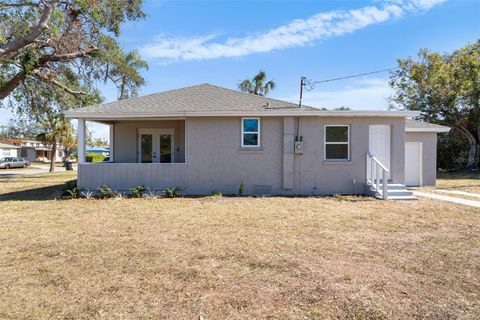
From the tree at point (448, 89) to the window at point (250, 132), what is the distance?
18549mm

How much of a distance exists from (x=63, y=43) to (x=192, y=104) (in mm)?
10459

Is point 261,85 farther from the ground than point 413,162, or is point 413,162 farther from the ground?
point 261,85

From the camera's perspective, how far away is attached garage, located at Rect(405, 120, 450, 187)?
16.0 metres

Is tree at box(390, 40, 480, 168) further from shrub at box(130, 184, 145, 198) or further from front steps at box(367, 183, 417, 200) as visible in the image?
shrub at box(130, 184, 145, 198)

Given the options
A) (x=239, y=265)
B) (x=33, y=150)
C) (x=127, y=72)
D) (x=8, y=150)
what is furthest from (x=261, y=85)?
(x=33, y=150)

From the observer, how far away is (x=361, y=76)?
1555 centimetres

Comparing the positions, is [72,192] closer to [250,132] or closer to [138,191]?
[138,191]

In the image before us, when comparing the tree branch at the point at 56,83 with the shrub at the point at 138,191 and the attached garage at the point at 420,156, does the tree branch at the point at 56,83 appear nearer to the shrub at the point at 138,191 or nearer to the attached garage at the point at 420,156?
the shrub at the point at 138,191

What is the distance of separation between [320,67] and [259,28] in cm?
407

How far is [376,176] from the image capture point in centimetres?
1202

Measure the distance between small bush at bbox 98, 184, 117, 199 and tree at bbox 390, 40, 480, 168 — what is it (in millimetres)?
23511

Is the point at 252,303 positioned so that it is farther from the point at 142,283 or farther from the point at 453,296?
the point at 453,296

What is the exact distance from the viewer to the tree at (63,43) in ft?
54.0

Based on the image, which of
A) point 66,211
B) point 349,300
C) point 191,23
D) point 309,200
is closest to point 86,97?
point 191,23
